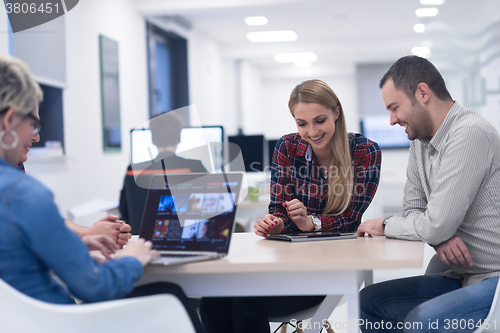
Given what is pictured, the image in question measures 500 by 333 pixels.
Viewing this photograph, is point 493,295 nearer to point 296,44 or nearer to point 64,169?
point 64,169

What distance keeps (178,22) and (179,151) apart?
14.1 ft

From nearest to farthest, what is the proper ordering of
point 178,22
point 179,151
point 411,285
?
point 411,285, point 179,151, point 178,22

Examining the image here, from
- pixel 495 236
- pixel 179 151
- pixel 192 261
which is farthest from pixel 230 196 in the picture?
pixel 179 151

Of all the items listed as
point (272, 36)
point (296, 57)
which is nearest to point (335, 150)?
point (272, 36)

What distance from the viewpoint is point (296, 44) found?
29.3ft

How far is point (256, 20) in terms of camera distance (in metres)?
7.12

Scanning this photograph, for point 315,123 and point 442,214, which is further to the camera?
point 315,123

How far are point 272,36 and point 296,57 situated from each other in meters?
2.21

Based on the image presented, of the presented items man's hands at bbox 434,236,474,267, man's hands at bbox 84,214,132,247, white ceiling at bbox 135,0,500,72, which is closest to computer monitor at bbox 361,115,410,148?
white ceiling at bbox 135,0,500,72

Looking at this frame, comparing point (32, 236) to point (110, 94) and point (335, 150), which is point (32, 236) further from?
point (110, 94)

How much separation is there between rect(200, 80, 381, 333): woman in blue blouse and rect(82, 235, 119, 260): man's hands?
61 centimetres

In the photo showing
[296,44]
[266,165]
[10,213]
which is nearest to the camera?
[10,213]

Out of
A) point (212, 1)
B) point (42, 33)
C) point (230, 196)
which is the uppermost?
point (212, 1)

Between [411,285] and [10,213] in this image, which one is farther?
[411,285]
